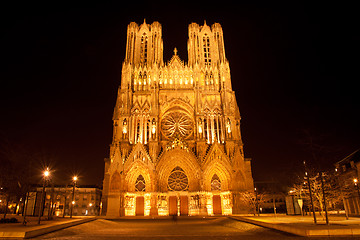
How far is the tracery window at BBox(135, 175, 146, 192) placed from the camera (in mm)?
38562

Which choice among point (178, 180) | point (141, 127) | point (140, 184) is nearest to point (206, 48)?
point (141, 127)

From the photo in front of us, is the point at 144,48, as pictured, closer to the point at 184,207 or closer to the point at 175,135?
the point at 175,135

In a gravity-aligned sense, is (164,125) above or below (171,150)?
above

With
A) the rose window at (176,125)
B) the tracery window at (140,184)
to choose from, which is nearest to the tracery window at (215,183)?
the rose window at (176,125)

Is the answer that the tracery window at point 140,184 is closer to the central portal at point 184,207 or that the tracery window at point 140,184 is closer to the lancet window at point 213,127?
the central portal at point 184,207

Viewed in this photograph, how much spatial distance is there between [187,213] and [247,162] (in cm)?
1212

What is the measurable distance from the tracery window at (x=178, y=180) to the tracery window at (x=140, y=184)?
390cm

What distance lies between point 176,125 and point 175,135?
2.77 meters

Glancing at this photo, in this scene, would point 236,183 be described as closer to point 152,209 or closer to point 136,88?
point 152,209

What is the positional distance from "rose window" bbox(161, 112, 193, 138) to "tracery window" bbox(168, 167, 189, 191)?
6.23 m

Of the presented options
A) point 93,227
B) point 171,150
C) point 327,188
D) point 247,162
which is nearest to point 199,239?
point 93,227

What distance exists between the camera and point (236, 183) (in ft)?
123

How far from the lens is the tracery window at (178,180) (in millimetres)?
39062

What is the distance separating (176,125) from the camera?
4409 centimetres
